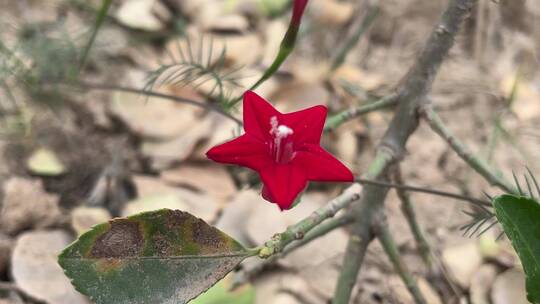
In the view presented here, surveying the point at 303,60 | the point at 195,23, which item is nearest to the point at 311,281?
the point at 303,60

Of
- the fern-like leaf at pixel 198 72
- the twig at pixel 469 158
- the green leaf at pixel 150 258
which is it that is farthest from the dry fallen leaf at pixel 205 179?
the green leaf at pixel 150 258

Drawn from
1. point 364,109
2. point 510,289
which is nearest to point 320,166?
point 364,109

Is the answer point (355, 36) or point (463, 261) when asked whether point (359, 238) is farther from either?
point (355, 36)

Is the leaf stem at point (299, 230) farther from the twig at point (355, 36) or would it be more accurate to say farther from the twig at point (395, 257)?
the twig at point (355, 36)

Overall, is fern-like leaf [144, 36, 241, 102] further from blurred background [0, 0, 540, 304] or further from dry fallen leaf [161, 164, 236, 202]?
dry fallen leaf [161, 164, 236, 202]

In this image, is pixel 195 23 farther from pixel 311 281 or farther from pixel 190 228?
pixel 190 228

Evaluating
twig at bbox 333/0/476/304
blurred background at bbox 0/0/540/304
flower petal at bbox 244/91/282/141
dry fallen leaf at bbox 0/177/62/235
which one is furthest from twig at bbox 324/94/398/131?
dry fallen leaf at bbox 0/177/62/235
